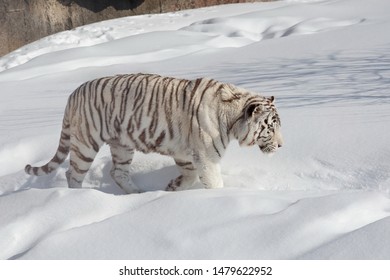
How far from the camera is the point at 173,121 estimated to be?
4.28 meters

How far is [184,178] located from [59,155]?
0.82 m

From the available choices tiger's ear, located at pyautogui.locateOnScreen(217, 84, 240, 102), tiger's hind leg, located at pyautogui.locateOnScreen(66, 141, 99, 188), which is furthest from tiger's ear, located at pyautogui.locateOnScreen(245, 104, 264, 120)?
tiger's hind leg, located at pyautogui.locateOnScreen(66, 141, 99, 188)

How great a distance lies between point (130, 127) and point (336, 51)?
346 centimetres

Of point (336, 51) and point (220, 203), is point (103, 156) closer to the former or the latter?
point (220, 203)

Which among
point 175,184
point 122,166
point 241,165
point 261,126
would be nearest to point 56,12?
point 122,166

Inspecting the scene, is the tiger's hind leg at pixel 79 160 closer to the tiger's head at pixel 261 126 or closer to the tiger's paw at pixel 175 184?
the tiger's paw at pixel 175 184

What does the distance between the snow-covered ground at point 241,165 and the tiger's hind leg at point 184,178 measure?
0.21 meters

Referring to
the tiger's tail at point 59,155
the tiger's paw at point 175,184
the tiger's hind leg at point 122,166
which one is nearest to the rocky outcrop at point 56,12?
the tiger's tail at point 59,155

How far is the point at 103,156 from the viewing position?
16.5ft

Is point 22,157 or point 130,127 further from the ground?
point 130,127

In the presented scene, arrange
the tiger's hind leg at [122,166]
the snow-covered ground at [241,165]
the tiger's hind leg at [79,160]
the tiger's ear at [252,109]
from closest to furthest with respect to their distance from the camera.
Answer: the snow-covered ground at [241,165]
the tiger's ear at [252,109]
the tiger's hind leg at [79,160]
the tiger's hind leg at [122,166]

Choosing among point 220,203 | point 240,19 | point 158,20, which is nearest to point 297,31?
point 240,19

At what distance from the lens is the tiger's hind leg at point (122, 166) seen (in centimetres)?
454

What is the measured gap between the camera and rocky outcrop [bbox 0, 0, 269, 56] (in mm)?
11094
